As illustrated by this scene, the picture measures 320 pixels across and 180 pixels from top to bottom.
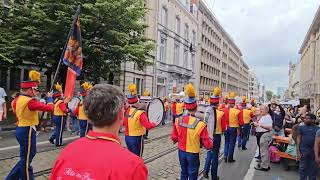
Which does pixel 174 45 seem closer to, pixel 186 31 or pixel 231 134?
pixel 186 31

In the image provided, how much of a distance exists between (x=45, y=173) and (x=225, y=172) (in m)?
4.42

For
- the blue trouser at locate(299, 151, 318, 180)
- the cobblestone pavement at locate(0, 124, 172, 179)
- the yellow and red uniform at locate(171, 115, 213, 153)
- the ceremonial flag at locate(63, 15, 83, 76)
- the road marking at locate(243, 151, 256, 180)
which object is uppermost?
the ceremonial flag at locate(63, 15, 83, 76)

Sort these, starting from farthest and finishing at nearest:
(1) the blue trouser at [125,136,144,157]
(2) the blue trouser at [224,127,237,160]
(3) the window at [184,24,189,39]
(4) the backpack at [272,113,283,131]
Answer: (3) the window at [184,24,189,39]
(4) the backpack at [272,113,283,131]
(2) the blue trouser at [224,127,237,160]
(1) the blue trouser at [125,136,144,157]

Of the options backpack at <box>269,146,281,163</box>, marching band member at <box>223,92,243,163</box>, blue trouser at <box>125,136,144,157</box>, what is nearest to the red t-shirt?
blue trouser at <box>125,136,144,157</box>

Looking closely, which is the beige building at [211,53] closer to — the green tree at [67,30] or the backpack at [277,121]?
the green tree at [67,30]

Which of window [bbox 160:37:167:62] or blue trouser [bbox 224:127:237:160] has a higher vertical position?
window [bbox 160:37:167:62]

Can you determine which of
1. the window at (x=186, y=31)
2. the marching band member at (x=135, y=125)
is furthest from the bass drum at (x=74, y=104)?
the window at (x=186, y=31)

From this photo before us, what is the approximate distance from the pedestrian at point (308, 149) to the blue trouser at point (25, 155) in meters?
5.38

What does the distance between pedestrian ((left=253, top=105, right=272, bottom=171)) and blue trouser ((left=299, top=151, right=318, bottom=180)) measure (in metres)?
2.17

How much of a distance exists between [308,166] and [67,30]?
13825 mm

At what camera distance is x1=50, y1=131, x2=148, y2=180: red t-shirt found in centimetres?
217

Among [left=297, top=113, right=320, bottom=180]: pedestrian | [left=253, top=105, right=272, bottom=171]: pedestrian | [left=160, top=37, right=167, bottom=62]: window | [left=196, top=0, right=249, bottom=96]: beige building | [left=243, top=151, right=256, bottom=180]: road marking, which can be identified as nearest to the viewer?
[left=297, top=113, right=320, bottom=180]: pedestrian

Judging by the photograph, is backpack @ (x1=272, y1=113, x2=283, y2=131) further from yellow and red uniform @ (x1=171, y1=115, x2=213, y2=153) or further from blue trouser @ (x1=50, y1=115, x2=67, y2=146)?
blue trouser @ (x1=50, y1=115, x2=67, y2=146)

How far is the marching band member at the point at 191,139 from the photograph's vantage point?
6.25 m
